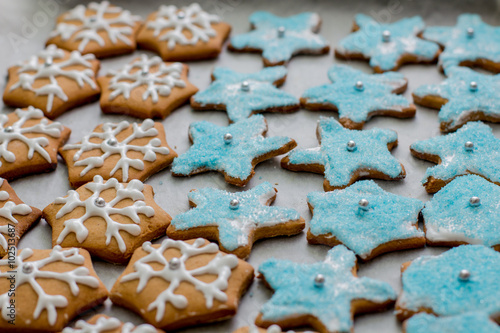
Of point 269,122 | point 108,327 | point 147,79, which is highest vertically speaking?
point 147,79

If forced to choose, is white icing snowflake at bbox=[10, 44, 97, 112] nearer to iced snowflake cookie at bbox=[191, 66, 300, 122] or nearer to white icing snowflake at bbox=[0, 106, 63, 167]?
white icing snowflake at bbox=[0, 106, 63, 167]

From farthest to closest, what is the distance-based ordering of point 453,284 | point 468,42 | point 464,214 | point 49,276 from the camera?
point 468,42 < point 464,214 < point 49,276 < point 453,284

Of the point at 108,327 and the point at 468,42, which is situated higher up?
the point at 468,42

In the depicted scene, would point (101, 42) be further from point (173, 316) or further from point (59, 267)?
point (173, 316)

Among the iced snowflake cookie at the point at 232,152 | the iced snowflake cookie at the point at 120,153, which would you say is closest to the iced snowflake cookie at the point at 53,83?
the iced snowflake cookie at the point at 120,153

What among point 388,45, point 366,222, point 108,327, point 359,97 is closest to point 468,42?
point 388,45

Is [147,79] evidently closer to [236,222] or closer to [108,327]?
[236,222]

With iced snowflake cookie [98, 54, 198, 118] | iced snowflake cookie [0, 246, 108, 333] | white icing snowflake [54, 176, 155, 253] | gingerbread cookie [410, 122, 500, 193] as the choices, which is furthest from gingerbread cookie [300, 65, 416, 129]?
iced snowflake cookie [0, 246, 108, 333]

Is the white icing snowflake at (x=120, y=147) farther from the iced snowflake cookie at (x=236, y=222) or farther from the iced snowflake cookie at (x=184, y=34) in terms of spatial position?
the iced snowflake cookie at (x=184, y=34)
